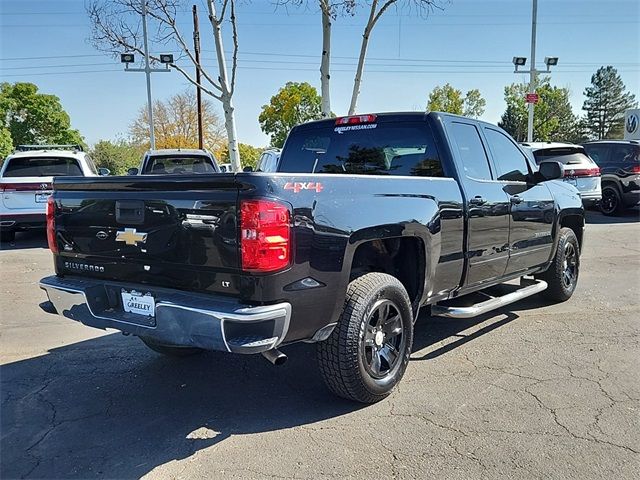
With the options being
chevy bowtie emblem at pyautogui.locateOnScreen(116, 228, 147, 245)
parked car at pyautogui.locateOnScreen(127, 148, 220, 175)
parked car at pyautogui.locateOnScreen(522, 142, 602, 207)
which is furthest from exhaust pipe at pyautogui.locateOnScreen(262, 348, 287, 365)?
parked car at pyautogui.locateOnScreen(522, 142, 602, 207)

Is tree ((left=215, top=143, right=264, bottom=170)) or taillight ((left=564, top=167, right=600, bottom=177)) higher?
tree ((left=215, top=143, right=264, bottom=170))

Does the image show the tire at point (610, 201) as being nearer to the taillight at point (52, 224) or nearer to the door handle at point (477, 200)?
the door handle at point (477, 200)

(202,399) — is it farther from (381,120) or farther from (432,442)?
(381,120)

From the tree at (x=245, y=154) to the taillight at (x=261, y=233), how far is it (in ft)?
138

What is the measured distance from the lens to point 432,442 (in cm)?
305

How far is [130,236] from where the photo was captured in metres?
3.30

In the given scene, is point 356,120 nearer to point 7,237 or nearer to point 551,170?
point 551,170

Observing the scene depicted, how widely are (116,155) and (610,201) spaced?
1708 inches

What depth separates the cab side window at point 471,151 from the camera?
448cm

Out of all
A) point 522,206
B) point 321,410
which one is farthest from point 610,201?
point 321,410

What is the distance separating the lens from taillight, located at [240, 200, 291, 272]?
278 cm

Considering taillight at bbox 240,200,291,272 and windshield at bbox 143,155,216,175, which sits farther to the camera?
windshield at bbox 143,155,216,175

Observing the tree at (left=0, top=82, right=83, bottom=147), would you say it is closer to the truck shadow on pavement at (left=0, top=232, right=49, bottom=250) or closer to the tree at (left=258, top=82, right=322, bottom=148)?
the tree at (left=258, top=82, right=322, bottom=148)

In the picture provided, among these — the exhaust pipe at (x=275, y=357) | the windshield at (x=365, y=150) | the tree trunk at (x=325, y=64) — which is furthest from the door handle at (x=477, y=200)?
the tree trunk at (x=325, y=64)
